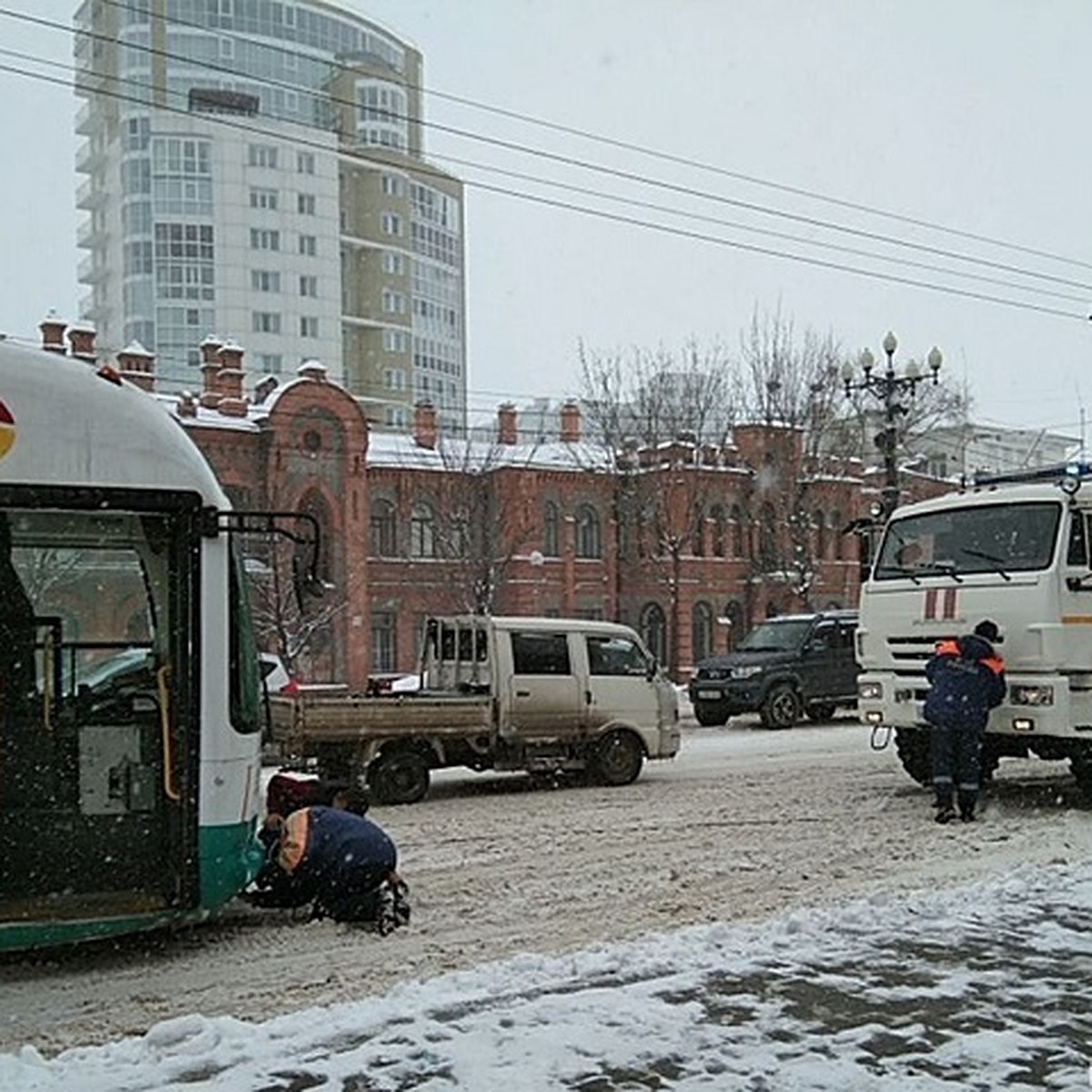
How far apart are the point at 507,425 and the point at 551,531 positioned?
4.14 metres

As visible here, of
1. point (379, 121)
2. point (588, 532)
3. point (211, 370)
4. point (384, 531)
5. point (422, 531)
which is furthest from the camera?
point (379, 121)

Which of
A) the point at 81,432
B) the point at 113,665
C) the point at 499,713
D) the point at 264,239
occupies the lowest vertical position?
the point at 499,713

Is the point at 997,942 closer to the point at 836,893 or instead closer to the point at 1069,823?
the point at 836,893

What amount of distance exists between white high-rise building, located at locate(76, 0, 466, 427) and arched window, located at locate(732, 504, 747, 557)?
42.4m

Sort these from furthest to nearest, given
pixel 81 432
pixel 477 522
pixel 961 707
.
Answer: pixel 477 522, pixel 961 707, pixel 81 432

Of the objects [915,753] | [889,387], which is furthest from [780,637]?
[915,753]

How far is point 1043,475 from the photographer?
1459 centimetres

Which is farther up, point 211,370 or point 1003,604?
point 211,370

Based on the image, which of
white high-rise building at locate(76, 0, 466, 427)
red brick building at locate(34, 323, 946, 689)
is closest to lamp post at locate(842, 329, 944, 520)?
red brick building at locate(34, 323, 946, 689)

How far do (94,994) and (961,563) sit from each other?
30.9 ft

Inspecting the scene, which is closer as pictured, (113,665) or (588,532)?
(113,665)

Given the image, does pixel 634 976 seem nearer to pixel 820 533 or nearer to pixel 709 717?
pixel 709 717

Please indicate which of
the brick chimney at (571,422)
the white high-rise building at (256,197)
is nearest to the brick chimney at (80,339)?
the brick chimney at (571,422)

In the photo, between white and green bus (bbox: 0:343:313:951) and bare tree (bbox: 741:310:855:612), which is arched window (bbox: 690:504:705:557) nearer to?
bare tree (bbox: 741:310:855:612)
